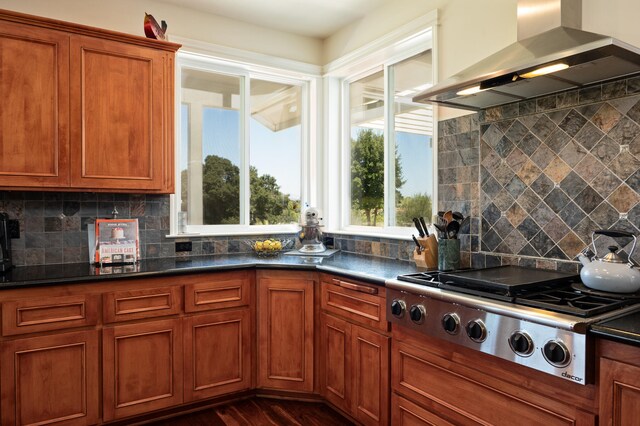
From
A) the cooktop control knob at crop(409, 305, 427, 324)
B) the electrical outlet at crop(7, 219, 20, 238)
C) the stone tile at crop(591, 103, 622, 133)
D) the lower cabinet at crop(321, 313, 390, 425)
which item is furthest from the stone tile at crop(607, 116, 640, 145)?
the electrical outlet at crop(7, 219, 20, 238)

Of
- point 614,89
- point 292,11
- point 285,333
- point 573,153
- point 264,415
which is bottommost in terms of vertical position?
point 264,415

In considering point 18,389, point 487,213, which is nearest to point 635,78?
point 487,213

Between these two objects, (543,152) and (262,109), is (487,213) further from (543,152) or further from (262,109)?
Result: (262,109)

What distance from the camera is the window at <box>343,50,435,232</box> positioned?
3.00 metres

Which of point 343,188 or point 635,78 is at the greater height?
point 635,78

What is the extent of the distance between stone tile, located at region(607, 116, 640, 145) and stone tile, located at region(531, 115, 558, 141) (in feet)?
0.89

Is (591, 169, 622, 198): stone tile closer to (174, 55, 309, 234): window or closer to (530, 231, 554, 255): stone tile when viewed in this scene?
(530, 231, 554, 255): stone tile

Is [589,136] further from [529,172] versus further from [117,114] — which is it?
[117,114]

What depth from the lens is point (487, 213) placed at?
94.4 inches

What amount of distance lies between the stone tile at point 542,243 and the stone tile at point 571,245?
0.06m

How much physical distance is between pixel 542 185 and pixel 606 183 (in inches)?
11.7

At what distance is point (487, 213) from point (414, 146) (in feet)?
2.85

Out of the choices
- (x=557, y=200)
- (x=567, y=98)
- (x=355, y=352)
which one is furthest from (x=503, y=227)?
(x=355, y=352)

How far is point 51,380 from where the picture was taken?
2262mm
